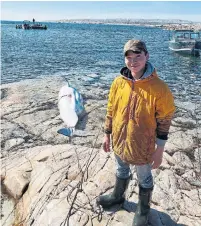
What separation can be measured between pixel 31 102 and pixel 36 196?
5.25 m

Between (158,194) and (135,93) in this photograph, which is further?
(158,194)

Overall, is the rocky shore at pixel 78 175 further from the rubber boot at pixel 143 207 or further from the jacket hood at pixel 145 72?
the jacket hood at pixel 145 72

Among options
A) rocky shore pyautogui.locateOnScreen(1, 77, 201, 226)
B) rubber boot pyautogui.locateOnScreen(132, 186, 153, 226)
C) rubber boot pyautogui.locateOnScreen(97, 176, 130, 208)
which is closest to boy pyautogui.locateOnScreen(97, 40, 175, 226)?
rubber boot pyautogui.locateOnScreen(132, 186, 153, 226)

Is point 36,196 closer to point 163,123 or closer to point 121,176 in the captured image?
point 121,176

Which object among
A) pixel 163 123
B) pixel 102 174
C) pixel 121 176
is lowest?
pixel 102 174

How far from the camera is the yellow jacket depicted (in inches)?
122

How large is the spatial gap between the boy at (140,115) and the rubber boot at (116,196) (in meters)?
0.34

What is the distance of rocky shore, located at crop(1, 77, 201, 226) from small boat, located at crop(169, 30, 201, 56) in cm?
2048

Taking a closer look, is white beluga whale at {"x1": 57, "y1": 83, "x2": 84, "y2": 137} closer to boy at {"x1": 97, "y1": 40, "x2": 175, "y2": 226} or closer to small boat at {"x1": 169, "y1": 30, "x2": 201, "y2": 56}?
boy at {"x1": 97, "y1": 40, "x2": 175, "y2": 226}

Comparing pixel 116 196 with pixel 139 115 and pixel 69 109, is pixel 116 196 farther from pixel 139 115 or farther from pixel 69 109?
pixel 69 109

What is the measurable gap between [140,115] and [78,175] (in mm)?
2320

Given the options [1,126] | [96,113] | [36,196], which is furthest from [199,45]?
[36,196]

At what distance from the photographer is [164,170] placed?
17.6 ft

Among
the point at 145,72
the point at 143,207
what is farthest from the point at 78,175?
the point at 145,72
